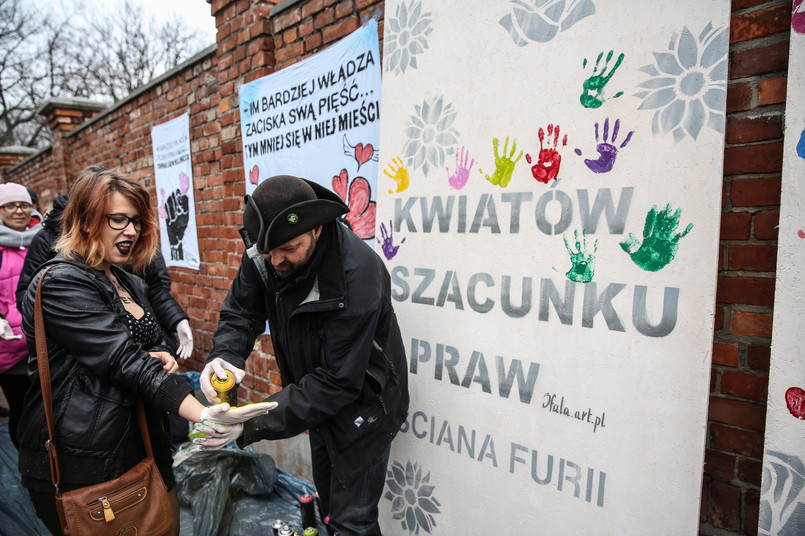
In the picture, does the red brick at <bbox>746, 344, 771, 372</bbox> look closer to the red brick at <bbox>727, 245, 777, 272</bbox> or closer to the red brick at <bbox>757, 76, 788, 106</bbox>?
the red brick at <bbox>727, 245, 777, 272</bbox>

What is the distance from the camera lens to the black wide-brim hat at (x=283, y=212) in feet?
4.67

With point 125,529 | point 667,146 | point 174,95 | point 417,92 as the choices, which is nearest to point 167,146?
point 174,95

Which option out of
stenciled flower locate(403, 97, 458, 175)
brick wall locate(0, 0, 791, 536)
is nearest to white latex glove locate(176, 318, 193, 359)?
brick wall locate(0, 0, 791, 536)

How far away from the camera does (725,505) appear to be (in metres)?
1.40

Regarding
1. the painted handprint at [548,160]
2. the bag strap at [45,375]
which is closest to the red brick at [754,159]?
the painted handprint at [548,160]

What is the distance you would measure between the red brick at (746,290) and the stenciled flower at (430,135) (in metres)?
1.04

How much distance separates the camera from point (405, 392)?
6.06 feet

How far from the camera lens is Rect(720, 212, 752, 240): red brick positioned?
51.6 inches

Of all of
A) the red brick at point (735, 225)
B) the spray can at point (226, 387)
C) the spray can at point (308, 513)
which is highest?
the red brick at point (735, 225)

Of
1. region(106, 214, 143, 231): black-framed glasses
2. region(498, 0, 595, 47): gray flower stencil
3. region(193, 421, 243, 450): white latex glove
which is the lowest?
region(193, 421, 243, 450): white latex glove

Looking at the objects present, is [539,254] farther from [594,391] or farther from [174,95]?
[174,95]

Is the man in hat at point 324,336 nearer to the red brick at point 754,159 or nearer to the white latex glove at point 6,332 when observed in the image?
the red brick at point 754,159

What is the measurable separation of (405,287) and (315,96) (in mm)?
1268

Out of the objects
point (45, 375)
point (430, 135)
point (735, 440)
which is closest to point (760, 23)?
point (430, 135)
